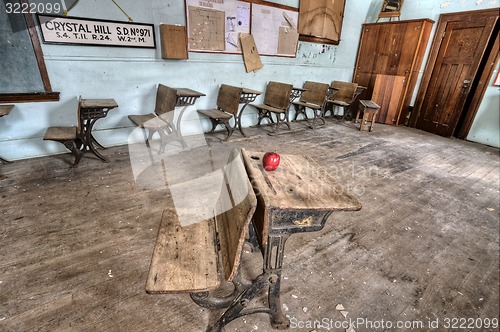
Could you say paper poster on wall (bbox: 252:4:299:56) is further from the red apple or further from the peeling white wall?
the red apple

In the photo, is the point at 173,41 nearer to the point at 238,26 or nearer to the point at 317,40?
the point at 238,26

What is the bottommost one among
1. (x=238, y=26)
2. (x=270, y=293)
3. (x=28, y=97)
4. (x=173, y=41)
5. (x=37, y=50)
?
(x=270, y=293)

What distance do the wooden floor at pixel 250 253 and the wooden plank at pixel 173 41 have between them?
1.61 metres

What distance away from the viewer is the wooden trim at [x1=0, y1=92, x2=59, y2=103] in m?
2.99

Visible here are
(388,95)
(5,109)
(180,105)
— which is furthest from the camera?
(388,95)

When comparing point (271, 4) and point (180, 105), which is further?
point (271, 4)

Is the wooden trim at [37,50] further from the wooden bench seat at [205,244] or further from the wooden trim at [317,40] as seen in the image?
the wooden trim at [317,40]

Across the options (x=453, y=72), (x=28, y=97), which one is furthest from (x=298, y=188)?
(x=453, y=72)

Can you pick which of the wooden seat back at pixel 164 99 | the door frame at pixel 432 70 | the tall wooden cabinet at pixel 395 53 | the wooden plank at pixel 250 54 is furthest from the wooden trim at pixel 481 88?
the wooden seat back at pixel 164 99

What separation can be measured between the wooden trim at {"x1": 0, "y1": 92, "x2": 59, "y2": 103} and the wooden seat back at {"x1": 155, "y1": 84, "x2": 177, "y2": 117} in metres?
1.22

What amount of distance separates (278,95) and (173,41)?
1.96 m

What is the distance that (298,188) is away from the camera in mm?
1199

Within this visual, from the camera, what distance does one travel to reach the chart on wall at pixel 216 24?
12.8ft

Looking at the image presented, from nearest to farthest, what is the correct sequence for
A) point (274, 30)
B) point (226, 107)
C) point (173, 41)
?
point (173, 41) → point (226, 107) → point (274, 30)
